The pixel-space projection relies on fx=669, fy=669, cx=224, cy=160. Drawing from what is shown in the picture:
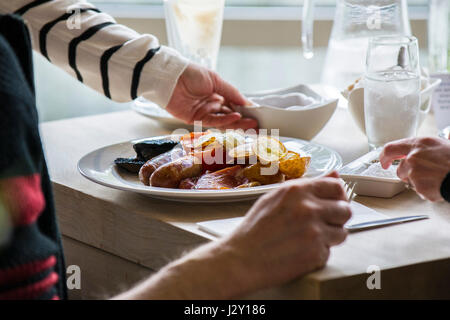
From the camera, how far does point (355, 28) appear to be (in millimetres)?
1337

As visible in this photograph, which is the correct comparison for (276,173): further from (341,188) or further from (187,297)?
(187,297)

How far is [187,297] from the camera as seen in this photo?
0.60 meters

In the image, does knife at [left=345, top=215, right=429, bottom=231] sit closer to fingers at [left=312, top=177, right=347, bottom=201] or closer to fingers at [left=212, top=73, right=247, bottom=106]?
fingers at [left=312, top=177, right=347, bottom=201]

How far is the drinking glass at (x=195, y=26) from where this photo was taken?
1.34 m

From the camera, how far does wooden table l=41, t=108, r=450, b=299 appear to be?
2.14ft

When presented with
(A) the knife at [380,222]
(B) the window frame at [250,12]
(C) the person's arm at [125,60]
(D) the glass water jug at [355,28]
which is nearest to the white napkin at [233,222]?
(A) the knife at [380,222]

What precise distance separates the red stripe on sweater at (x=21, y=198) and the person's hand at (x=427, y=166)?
46 cm

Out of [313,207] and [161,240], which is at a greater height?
[313,207]

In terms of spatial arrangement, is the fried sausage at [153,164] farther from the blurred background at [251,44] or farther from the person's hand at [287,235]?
the blurred background at [251,44]

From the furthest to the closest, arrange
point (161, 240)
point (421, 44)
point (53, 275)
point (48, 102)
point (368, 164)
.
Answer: point (421, 44)
point (48, 102)
point (368, 164)
point (161, 240)
point (53, 275)

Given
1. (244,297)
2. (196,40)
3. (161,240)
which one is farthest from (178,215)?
(196,40)

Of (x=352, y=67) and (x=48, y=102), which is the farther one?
(x=48, y=102)

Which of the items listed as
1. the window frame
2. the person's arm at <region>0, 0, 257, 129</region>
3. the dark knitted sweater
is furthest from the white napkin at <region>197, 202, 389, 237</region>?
the window frame
